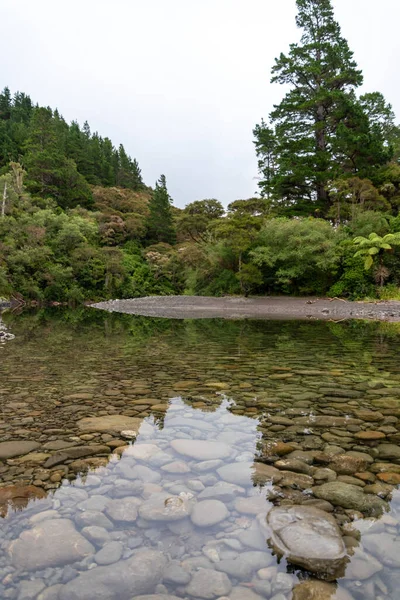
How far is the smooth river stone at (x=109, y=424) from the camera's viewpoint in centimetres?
358

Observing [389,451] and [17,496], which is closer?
[17,496]

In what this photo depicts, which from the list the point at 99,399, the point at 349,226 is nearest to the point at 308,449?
the point at 99,399

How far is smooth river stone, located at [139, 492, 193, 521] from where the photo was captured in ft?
7.26

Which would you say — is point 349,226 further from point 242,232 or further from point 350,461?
point 350,461

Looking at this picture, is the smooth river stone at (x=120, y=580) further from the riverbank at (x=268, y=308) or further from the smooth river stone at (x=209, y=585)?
the riverbank at (x=268, y=308)

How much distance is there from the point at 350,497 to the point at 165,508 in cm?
116

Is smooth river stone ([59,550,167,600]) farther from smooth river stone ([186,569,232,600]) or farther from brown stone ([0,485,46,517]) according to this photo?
brown stone ([0,485,46,517])

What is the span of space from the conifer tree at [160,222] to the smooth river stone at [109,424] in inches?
1754

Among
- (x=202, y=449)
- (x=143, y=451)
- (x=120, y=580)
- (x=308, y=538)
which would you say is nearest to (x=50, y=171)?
(x=143, y=451)

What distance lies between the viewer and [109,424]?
12.2ft

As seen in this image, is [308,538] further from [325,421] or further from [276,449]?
[325,421]

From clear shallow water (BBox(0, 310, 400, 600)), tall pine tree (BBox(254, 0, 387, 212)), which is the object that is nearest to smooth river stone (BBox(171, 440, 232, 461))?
clear shallow water (BBox(0, 310, 400, 600))

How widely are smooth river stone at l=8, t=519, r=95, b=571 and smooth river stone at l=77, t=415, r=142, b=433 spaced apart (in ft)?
4.83

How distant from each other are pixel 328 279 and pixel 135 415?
23.6 meters
